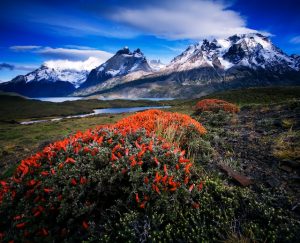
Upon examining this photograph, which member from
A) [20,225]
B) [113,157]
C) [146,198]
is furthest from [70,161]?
[146,198]

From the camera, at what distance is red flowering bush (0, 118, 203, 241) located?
3.80 meters

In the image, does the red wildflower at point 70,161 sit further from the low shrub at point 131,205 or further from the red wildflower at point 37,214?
the red wildflower at point 37,214

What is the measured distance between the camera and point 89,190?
166 inches

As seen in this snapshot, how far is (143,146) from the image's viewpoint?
4945 mm

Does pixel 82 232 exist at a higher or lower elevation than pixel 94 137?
lower

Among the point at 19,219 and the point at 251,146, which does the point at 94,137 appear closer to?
the point at 19,219

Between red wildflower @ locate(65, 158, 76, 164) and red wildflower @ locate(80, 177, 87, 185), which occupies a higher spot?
red wildflower @ locate(65, 158, 76, 164)

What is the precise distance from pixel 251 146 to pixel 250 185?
2.59 meters

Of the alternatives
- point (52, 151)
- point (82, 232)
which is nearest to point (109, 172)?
point (82, 232)

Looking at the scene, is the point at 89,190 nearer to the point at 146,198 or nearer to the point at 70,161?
the point at 70,161

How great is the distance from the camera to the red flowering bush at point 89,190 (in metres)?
3.80

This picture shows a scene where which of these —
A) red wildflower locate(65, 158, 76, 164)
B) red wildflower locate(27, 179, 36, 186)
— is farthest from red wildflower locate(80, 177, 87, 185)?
red wildflower locate(27, 179, 36, 186)

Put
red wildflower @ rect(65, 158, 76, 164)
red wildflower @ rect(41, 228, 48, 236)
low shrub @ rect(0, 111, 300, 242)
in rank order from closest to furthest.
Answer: low shrub @ rect(0, 111, 300, 242) → red wildflower @ rect(41, 228, 48, 236) → red wildflower @ rect(65, 158, 76, 164)

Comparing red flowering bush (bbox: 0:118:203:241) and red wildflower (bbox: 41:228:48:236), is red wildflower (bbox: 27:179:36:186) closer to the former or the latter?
red flowering bush (bbox: 0:118:203:241)
